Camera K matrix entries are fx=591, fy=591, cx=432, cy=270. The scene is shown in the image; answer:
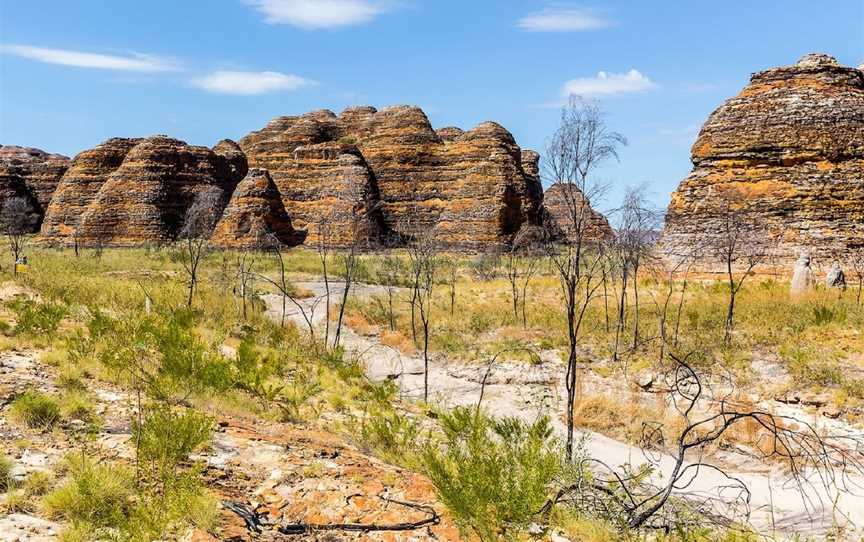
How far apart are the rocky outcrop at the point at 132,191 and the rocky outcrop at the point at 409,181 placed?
795cm

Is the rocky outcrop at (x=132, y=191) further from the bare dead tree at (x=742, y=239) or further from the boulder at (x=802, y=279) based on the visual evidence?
the boulder at (x=802, y=279)

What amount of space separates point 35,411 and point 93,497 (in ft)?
7.84

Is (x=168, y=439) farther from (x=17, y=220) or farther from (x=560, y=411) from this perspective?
(x=17, y=220)

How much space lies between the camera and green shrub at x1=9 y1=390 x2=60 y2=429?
630 centimetres

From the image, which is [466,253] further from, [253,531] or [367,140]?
[253,531]

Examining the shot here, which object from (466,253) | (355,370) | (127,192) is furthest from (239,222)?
(355,370)

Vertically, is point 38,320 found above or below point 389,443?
above

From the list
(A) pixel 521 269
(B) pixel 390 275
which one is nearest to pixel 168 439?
(B) pixel 390 275

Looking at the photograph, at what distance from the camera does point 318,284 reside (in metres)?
32.3

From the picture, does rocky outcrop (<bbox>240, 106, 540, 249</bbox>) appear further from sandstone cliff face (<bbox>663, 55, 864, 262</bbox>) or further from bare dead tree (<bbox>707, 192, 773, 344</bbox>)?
bare dead tree (<bbox>707, 192, 773, 344</bbox>)

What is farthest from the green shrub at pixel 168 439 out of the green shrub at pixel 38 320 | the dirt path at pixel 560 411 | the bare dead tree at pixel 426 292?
the bare dead tree at pixel 426 292

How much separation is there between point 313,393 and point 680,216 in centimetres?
2037

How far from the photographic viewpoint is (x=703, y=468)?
9.90 meters

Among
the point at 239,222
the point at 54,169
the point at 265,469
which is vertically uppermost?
the point at 54,169
